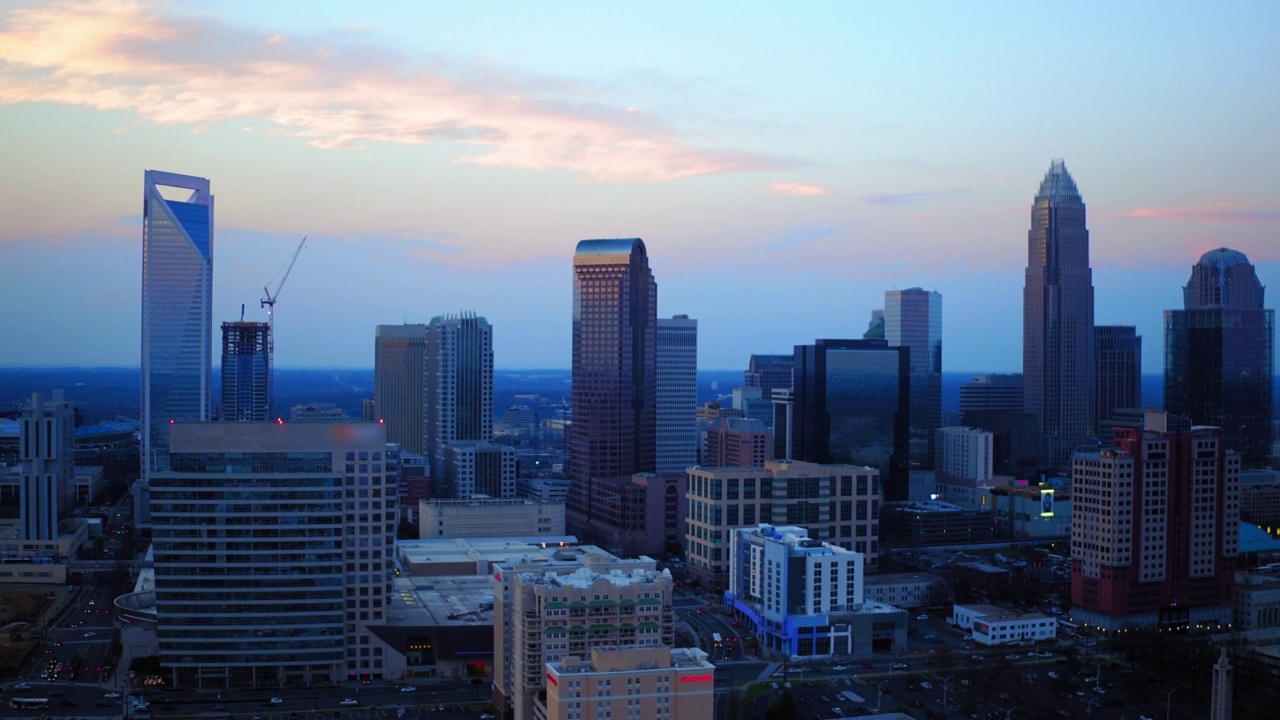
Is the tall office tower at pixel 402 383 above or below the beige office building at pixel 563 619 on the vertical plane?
above

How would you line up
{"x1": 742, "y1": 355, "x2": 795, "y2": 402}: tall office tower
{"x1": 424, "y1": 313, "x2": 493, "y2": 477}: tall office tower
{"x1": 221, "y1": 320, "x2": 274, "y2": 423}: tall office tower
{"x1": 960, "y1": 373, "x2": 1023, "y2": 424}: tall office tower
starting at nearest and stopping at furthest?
1. {"x1": 221, "y1": 320, "x2": 274, "y2": 423}: tall office tower
2. {"x1": 424, "y1": 313, "x2": 493, "y2": 477}: tall office tower
3. {"x1": 960, "y1": 373, "x2": 1023, "y2": 424}: tall office tower
4. {"x1": 742, "y1": 355, "x2": 795, "y2": 402}: tall office tower

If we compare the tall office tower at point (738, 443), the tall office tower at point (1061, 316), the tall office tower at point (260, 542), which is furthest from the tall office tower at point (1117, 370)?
the tall office tower at point (260, 542)

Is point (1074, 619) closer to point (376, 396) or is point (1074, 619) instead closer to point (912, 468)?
point (912, 468)

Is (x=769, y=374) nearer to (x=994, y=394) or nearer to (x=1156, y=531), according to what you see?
(x=994, y=394)

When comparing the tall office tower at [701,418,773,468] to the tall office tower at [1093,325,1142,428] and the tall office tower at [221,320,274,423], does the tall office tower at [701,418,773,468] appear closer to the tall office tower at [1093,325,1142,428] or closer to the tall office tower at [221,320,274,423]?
the tall office tower at [221,320,274,423]

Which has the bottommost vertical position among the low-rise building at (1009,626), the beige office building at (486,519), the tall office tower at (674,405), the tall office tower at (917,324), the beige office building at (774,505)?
the low-rise building at (1009,626)

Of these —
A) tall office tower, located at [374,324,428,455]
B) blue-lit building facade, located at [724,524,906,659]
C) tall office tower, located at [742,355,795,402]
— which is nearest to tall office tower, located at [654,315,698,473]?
tall office tower, located at [374,324,428,455]

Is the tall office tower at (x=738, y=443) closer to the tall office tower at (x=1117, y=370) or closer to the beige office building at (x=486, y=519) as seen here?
the beige office building at (x=486, y=519)

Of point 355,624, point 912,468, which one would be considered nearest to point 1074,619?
point 355,624
